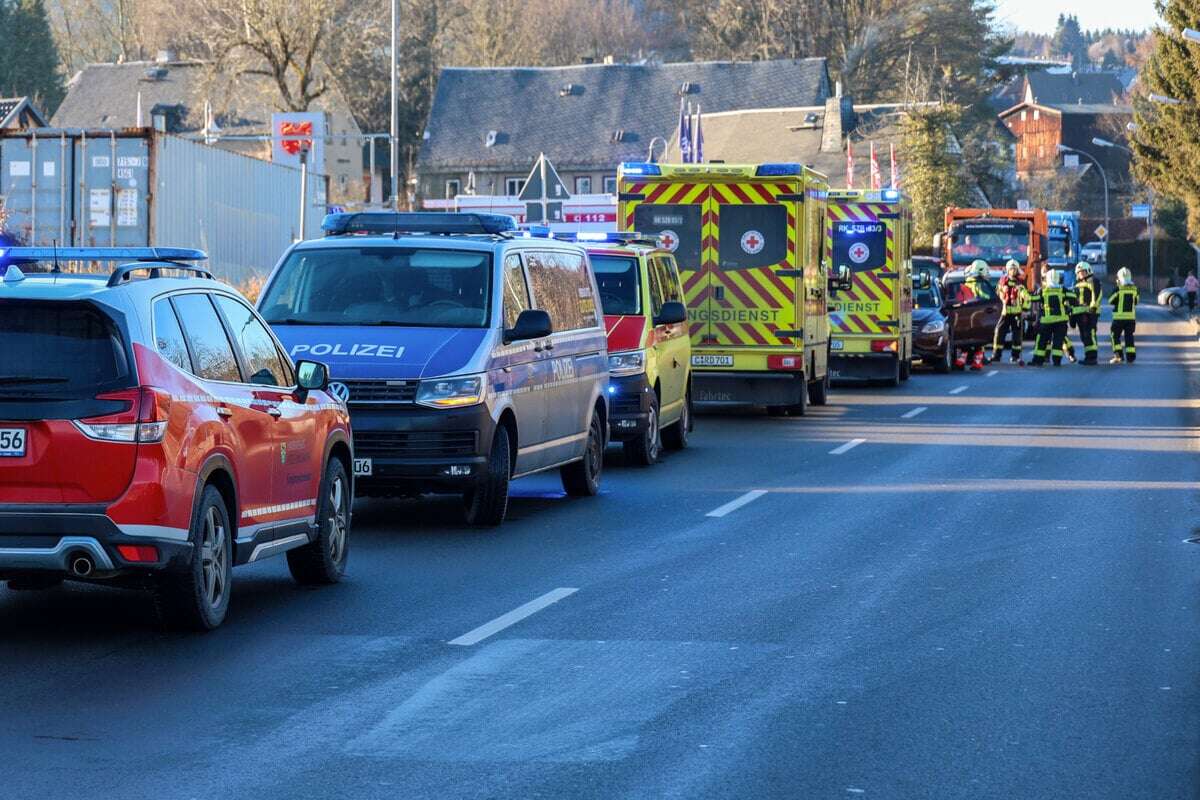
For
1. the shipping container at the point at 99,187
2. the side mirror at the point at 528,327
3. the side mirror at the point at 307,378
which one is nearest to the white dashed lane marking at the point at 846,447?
the side mirror at the point at 528,327

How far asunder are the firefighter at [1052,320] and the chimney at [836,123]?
35026mm

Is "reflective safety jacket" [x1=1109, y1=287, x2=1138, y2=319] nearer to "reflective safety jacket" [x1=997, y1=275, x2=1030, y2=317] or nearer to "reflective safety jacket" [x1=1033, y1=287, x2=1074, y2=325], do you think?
"reflective safety jacket" [x1=1033, y1=287, x2=1074, y2=325]

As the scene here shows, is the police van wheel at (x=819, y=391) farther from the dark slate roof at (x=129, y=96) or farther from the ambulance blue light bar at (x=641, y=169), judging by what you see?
the dark slate roof at (x=129, y=96)

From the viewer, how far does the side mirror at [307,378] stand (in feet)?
33.3

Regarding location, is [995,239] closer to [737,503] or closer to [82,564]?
[737,503]

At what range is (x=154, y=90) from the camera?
99.9m

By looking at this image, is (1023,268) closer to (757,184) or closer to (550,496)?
(757,184)

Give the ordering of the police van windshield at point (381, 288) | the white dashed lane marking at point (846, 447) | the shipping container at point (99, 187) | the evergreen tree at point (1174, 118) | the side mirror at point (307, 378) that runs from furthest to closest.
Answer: the evergreen tree at point (1174, 118) → the shipping container at point (99, 187) → the white dashed lane marking at point (846, 447) → the police van windshield at point (381, 288) → the side mirror at point (307, 378)

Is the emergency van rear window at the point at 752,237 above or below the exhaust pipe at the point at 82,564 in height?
above

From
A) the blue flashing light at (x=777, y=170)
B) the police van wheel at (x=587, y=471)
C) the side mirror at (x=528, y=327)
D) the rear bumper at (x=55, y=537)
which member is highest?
the blue flashing light at (x=777, y=170)

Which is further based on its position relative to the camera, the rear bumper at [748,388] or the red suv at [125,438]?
the rear bumper at [748,388]

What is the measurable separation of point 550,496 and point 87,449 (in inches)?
295

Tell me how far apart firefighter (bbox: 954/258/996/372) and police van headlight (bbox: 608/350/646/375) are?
20.2 metres

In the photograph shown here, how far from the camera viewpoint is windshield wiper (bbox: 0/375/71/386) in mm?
8430
